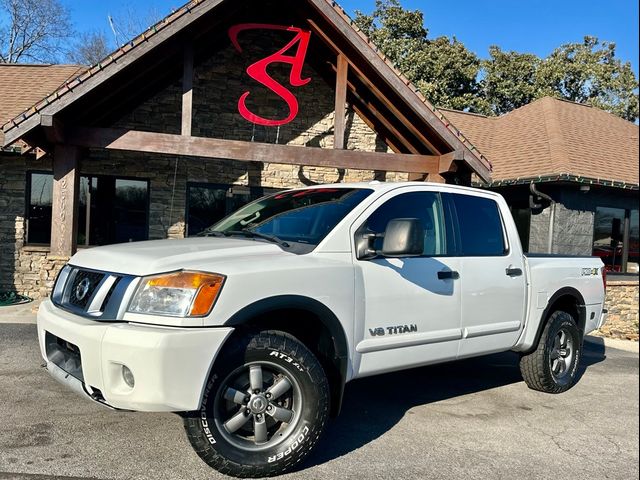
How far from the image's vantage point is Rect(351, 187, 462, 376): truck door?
389 centimetres

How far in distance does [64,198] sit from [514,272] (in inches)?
285

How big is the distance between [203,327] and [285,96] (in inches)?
310

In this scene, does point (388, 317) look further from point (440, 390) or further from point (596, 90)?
point (596, 90)

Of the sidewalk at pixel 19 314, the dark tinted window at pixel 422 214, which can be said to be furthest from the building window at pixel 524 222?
the sidewalk at pixel 19 314

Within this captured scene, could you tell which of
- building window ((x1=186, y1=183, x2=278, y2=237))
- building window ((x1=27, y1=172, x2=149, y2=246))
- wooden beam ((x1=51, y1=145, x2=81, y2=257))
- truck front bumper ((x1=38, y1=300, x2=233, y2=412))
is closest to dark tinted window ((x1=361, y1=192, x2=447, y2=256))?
truck front bumper ((x1=38, y1=300, x2=233, y2=412))

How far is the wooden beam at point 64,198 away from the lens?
894cm

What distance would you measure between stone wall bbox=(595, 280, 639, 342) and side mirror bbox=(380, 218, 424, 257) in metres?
10.9

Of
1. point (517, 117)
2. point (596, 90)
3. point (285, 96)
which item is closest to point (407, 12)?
point (596, 90)

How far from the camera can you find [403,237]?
371cm

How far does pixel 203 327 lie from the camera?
3146mm

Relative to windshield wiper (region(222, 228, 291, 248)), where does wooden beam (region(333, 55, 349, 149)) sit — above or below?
above

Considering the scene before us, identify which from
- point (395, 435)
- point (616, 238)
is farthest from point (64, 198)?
point (616, 238)

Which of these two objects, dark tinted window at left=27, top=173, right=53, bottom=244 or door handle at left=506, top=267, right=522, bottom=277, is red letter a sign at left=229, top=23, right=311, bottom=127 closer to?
dark tinted window at left=27, top=173, right=53, bottom=244

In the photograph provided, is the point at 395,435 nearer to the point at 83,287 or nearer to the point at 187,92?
the point at 83,287
